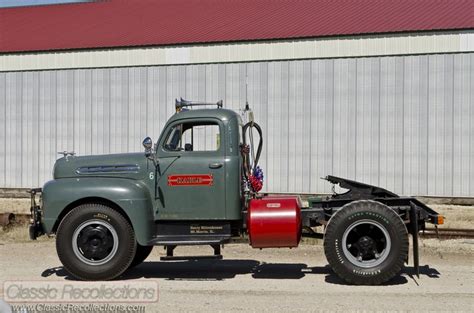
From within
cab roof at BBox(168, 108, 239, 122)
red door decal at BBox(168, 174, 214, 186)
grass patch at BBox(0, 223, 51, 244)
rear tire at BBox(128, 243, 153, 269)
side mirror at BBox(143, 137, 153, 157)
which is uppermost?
cab roof at BBox(168, 108, 239, 122)

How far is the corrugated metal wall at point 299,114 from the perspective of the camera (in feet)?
67.9

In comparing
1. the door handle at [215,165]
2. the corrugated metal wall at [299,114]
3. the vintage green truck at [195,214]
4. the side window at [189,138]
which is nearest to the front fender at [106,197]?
the vintage green truck at [195,214]

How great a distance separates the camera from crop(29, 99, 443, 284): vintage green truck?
28.4ft

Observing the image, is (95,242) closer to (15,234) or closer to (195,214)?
(195,214)

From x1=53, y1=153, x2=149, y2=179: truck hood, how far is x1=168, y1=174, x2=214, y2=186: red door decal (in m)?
0.45

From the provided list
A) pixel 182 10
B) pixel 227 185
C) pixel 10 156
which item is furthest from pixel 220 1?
pixel 227 185

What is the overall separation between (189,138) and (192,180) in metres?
0.74

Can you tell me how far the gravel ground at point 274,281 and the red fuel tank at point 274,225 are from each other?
599mm

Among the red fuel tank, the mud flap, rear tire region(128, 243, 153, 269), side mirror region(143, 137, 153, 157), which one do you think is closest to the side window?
side mirror region(143, 137, 153, 157)

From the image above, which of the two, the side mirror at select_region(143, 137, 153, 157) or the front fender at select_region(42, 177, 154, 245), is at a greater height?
the side mirror at select_region(143, 137, 153, 157)

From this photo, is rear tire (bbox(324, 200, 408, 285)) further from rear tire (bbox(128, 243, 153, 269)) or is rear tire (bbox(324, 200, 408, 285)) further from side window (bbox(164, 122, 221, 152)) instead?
rear tire (bbox(128, 243, 153, 269))

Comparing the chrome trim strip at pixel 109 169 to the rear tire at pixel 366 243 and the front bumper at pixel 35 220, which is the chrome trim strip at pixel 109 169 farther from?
the rear tire at pixel 366 243

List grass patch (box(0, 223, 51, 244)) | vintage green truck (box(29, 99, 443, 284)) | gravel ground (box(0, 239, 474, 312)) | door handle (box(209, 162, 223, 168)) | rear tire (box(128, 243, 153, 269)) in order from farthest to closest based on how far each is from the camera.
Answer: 1. grass patch (box(0, 223, 51, 244))
2. rear tire (box(128, 243, 153, 269))
3. door handle (box(209, 162, 223, 168))
4. vintage green truck (box(29, 99, 443, 284))
5. gravel ground (box(0, 239, 474, 312))

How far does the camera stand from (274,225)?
28.6ft
